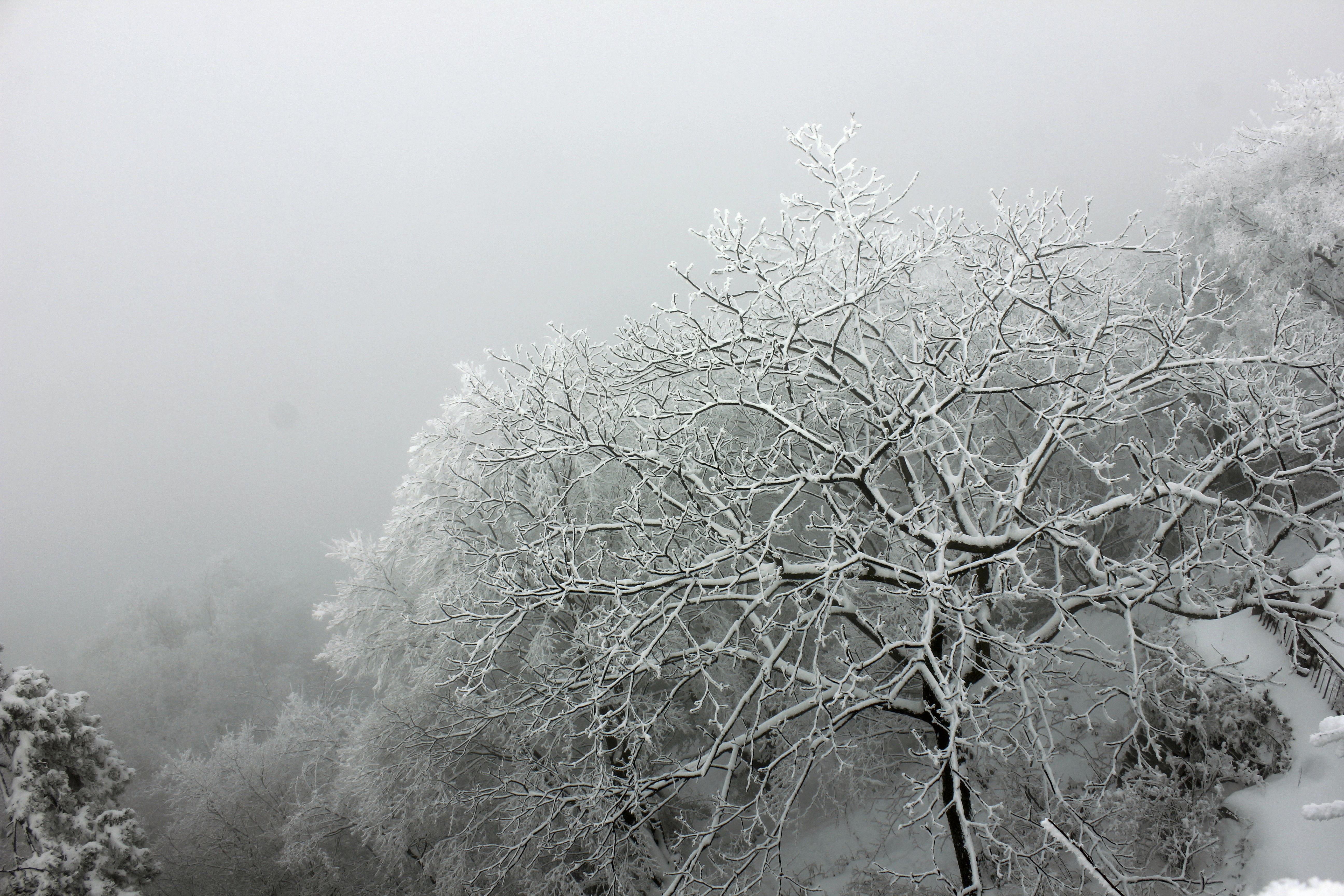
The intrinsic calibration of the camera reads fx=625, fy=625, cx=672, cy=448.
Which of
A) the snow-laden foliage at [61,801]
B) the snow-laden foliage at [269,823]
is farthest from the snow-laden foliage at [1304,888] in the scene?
the snow-laden foliage at [61,801]

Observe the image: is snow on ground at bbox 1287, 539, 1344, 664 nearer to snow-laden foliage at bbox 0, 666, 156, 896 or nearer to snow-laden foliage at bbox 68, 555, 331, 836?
snow-laden foliage at bbox 0, 666, 156, 896

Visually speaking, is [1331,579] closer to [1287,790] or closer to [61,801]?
[1287,790]

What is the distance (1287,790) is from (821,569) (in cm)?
602

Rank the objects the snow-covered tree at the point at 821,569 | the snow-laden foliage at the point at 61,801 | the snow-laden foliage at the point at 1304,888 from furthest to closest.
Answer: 1. the snow-laden foliage at the point at 61,801
2. the snow-covered tree at the point at 821,569
3. the snow-laden foliage at the point at 1304,888

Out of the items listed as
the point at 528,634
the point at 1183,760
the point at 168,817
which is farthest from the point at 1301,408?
the point at 168,817

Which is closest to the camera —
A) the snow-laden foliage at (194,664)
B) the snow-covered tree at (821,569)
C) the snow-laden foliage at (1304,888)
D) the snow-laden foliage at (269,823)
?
the snow-laden foliage at (1304,888)

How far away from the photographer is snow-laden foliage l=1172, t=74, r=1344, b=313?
13.6 m

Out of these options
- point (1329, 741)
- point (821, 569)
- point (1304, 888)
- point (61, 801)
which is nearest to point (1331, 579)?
point (1304, 888)

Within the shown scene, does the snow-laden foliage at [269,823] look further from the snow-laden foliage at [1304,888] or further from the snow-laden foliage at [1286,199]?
the snow-laden foliage at [1286,199]

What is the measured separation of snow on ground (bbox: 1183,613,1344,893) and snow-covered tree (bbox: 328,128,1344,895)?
0.73 meters

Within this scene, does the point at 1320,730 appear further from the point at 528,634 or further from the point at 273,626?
the point at 273,626

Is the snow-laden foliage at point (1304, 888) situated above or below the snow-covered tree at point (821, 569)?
below

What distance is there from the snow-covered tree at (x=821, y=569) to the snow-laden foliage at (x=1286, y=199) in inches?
111

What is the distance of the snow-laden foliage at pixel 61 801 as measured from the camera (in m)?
10.2
